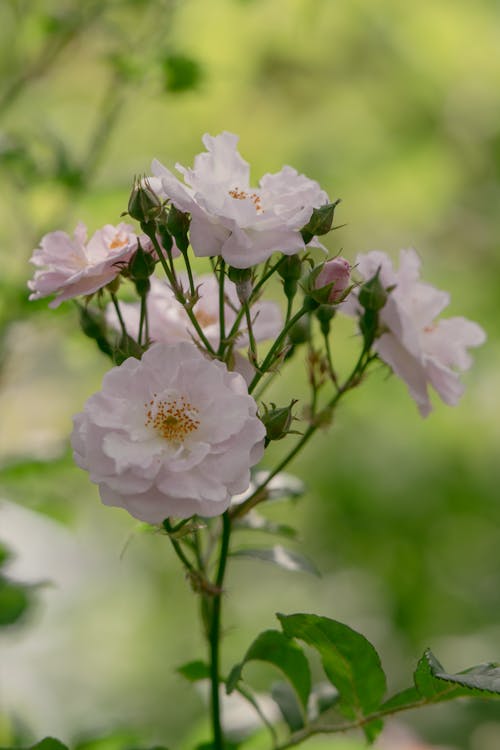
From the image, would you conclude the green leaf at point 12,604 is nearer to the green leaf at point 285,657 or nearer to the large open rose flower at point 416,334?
the green leaf at point 285,657

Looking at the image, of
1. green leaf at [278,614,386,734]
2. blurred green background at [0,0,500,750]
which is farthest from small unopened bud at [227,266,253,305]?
blurred green background at [0,0,500,750]

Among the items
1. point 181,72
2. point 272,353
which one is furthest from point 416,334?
point 181,72

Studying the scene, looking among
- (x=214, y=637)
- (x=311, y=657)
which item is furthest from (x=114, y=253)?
(x=311, y=657)

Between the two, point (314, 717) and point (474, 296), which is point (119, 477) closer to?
point (314, 717)

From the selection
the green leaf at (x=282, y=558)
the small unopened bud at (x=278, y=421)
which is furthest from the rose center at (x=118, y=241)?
the green leaf at (x=282, y=558)

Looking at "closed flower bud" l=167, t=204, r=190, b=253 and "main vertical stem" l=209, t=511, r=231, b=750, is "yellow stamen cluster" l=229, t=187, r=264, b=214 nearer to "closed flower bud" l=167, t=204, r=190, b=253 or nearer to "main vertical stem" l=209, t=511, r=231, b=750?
"closed flower bud" l=167, t=204, r=190, b=253

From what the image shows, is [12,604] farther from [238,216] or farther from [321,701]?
[238,216]
